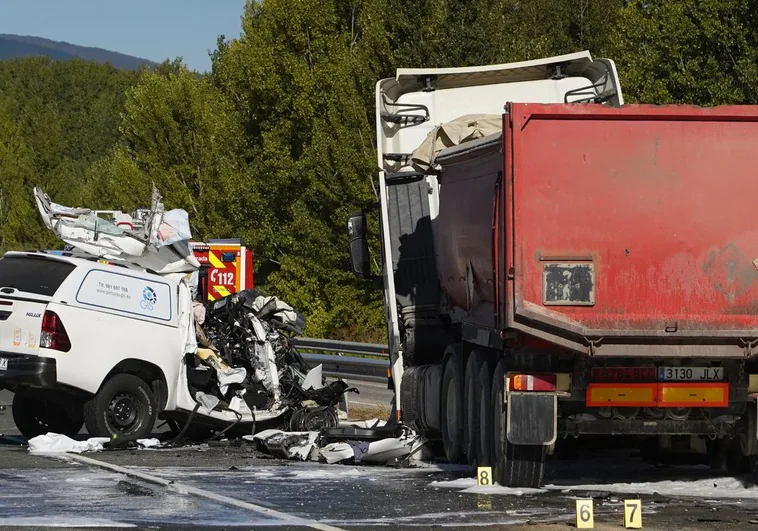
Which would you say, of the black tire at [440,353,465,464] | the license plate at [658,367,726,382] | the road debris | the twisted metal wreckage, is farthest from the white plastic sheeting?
the license plate at [658,367,726,382]

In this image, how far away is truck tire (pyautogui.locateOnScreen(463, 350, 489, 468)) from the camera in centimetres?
1145

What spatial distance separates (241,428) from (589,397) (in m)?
5.86

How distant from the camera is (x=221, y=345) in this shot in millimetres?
14859

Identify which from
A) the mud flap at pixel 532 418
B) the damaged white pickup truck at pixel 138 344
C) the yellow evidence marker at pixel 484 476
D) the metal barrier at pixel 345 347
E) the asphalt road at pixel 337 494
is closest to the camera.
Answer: the asphalt road at pixel 337 494

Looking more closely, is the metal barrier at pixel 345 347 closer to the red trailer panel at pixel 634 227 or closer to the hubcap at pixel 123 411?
the hubcap at pixel 123 411

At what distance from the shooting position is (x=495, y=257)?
33.8 ft

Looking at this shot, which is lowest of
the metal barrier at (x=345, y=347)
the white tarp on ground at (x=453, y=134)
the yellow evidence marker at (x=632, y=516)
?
the yellow evidence marker at (x=632, y=516)

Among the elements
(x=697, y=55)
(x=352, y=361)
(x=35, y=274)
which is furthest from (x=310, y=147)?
(x=35, y=274)

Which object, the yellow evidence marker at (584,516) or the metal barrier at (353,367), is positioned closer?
the yellow evidence marker at (584,516)

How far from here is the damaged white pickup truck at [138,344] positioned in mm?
13117

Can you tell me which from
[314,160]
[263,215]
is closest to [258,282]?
[263,215]

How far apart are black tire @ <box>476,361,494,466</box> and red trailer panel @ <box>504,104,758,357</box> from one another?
140cm

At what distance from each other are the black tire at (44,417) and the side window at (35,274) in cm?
152

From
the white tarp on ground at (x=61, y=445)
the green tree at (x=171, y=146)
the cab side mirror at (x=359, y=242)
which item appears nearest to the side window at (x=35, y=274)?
the white tarp on ground at (x=61, y=445)
